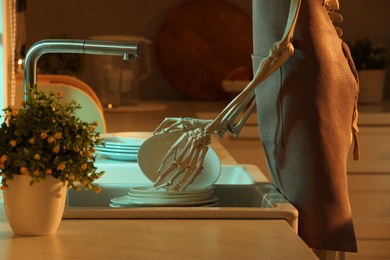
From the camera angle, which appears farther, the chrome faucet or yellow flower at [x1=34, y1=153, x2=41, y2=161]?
the chrome faucet

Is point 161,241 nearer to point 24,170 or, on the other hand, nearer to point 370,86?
point 24,170

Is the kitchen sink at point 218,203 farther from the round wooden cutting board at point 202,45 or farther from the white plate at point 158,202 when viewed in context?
the round wooden cutting board at point 202,45

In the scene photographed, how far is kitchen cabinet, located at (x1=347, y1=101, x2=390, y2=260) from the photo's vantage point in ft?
11.1

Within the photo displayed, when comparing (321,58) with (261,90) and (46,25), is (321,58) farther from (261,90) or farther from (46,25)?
(46,25)

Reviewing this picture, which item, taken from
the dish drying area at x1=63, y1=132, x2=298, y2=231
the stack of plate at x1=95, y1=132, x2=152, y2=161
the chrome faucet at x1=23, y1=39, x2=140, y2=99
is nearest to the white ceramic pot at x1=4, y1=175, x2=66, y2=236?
the dish drying area at x1=63, y1=132, x2=298, y2=231

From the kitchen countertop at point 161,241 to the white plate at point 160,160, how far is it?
0.80 feet

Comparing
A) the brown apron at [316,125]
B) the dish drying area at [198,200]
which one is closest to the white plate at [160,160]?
the dish drying area at [198,200]

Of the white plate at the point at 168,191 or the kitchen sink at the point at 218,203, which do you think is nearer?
the kitchen sink at the point at 218,203

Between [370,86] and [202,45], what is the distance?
2.58 feet

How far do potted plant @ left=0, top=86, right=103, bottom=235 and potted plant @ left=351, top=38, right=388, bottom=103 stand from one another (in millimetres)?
2850

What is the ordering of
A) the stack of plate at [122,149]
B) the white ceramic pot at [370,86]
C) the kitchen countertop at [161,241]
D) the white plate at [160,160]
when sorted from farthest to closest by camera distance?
1. the white ceramic pot at [370,86]
2. the stack of plate at [122,149]
3. the white plate at [160,160]
4. the kitchen countertop at [161,241]

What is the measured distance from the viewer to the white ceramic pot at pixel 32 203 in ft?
3.63

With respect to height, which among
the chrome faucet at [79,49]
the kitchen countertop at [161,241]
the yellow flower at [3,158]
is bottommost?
the kitchen countertop at [161,241]

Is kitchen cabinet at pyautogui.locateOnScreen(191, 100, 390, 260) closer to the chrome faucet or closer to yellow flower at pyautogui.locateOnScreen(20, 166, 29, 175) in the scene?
the chrome faucet
